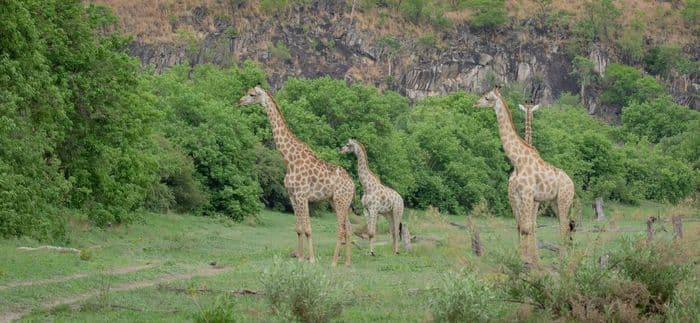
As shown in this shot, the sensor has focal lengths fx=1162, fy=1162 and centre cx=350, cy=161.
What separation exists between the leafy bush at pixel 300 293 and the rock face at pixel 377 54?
117131 millimetres

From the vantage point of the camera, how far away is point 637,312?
55.9 ft

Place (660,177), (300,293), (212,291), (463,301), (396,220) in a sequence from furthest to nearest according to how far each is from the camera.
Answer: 1. (660,177)
2. (396,220)
3. (212,291)
4. (300,293)
5. (463,301)

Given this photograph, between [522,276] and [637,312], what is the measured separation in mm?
2076

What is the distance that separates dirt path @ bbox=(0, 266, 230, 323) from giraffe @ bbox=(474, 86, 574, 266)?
692 cm

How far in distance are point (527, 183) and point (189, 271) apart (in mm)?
8051

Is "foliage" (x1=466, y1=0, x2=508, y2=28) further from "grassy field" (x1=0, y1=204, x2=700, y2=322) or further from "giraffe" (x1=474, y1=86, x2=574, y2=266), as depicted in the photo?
"giraffe" (x1=474, y1=86, x2=574, y2=266)

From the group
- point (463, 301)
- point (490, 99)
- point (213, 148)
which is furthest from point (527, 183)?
point (213, 148)

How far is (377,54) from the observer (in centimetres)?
14162

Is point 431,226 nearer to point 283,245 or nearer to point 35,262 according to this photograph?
point 283,245

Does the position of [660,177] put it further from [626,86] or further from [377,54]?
[626,86]

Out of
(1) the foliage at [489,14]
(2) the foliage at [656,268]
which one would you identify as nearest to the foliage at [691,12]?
(1) the foliage at [489,14]

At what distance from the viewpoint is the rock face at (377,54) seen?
451 feet

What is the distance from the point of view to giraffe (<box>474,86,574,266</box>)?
26719 millimetres

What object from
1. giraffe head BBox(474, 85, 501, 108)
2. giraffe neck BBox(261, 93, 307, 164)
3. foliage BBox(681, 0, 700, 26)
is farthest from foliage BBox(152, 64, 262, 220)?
foliage BBox(681, 0, 700, 26)
